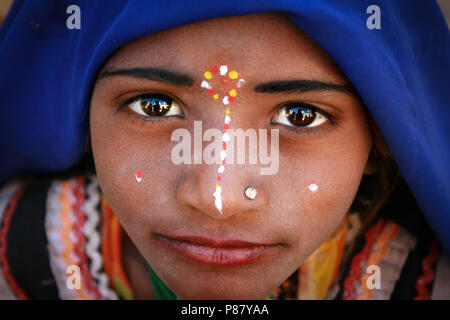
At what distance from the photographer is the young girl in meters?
0.87

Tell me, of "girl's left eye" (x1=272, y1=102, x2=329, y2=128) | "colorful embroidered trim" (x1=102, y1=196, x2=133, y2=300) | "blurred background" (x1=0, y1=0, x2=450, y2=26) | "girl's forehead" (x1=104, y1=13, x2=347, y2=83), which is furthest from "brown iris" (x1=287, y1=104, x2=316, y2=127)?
"blurred background" (x1=0, y1=0, x2=450, y2=26)

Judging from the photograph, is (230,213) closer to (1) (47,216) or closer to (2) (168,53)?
(2) (168,53)

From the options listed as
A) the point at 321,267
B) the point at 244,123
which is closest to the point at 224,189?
the point at 244,123

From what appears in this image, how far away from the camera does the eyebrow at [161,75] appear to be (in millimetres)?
875

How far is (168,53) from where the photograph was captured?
889 millimetres

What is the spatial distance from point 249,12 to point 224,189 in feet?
1.19

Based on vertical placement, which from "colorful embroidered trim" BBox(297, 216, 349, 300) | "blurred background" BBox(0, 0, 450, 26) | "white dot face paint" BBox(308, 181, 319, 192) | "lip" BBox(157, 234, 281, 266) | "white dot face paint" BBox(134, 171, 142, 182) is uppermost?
"blurred background" BBox(0, 0, 450, 26)

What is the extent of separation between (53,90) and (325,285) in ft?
3.31

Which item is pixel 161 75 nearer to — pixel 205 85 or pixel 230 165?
pixel 205 85

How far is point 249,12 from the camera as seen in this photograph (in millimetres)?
837

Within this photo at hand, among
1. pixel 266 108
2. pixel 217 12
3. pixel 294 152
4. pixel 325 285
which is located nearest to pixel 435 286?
pixel 325 285

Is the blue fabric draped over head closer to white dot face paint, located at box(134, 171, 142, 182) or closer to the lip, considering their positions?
white dot face paint, located at box(134, 171, 142, 182)

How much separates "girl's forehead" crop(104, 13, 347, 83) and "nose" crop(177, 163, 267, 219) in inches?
8.1

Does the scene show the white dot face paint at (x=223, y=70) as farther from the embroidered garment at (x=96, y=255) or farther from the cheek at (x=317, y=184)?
the embroidered garment at (x=96, y=255)
